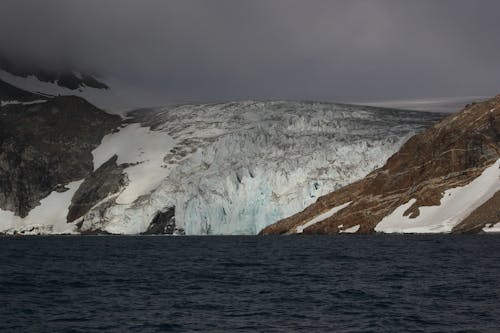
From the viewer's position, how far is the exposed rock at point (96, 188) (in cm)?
18500

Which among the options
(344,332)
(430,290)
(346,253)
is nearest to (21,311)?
(344,332)

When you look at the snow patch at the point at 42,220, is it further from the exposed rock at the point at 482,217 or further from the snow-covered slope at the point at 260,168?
the exposed rock at the point at 482,217

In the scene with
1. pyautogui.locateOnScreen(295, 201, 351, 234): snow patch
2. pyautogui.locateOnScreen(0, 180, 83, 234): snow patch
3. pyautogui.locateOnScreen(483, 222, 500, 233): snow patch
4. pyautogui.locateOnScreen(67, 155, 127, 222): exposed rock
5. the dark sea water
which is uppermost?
pyautogui.locateOnScreen(67, 155, 127, 222): exposed rock

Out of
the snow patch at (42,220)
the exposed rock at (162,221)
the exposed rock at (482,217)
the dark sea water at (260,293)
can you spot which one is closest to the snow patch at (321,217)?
the exposed rock at (482,217)

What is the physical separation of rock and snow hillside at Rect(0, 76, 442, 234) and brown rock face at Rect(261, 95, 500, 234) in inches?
278

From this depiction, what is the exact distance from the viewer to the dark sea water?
1436 inches

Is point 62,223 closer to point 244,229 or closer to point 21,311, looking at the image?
point 244,229

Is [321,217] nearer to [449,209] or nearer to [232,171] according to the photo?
[232,171]

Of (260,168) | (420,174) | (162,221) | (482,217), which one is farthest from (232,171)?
(482,217)

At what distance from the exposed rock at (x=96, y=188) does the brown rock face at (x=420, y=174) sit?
179 feet

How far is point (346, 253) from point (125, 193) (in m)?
110

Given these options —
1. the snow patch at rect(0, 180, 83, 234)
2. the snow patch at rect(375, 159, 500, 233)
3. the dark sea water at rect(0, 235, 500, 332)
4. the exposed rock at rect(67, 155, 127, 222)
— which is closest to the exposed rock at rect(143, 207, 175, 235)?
the exposed rock at rect(67, 155, 127, 222)

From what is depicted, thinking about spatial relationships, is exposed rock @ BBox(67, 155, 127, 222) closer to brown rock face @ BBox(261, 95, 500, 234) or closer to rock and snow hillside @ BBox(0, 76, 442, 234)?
rock and snow hillside @ BBox(0, 76, 442, 234)

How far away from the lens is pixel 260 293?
153 feet
